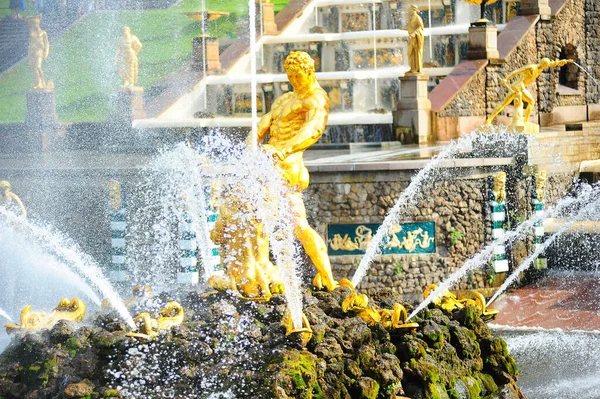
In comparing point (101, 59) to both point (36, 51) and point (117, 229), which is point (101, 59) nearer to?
point (36, 51)

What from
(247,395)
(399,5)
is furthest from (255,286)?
(399,5)

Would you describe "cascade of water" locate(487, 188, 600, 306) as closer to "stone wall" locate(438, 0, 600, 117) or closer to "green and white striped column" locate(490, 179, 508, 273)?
"green and white striped column" locate(490, 179, 508, 273)

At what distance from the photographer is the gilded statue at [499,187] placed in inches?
730

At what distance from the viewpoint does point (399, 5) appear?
28.3 m

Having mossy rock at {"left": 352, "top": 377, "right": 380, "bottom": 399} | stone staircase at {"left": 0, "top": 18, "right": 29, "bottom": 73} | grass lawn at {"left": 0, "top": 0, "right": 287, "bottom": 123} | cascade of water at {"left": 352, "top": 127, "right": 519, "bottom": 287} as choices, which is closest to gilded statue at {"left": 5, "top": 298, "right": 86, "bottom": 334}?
mossy rock at {"left": 352, "top": 377, "right": 380, "bottom": 399}

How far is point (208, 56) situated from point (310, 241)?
16.0 metres

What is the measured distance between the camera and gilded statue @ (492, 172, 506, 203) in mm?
18531

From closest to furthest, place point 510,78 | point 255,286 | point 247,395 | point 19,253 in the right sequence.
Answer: point 247,395
point 255,286
point 19,253
point 510,78

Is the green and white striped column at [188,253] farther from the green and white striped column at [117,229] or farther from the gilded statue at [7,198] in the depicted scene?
the gilded statue at [7,198]

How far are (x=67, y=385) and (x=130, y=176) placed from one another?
8454 millimetres

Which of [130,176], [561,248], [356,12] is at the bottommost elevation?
[561,248]

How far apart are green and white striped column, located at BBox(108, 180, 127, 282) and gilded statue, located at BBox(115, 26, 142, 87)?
7.84m

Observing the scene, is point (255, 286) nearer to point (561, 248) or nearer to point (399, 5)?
point (561, 248)

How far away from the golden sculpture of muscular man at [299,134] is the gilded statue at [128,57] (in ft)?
45.5
